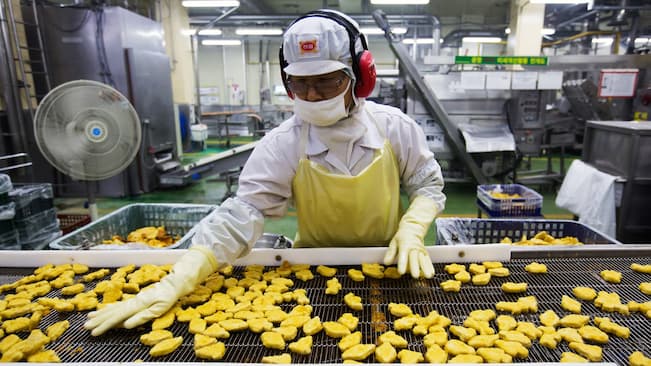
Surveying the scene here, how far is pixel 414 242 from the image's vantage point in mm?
1701

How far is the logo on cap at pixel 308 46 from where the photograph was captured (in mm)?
1570

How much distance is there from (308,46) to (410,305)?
1092mm

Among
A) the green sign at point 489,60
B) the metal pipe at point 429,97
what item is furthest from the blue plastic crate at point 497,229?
the green sign at point 489,60

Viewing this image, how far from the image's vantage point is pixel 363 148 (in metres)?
1.90

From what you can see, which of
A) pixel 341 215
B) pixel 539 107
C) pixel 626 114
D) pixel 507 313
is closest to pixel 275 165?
pixel 341 215

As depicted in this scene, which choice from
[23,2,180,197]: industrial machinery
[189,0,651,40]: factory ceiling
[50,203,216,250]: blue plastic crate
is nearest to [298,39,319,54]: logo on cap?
[50,203,216,250]: blue plastic crate

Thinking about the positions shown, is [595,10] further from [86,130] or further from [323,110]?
[86,130]

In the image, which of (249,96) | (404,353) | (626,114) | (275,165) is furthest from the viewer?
(249,96)

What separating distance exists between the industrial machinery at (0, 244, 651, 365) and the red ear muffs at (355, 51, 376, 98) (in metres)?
0.74

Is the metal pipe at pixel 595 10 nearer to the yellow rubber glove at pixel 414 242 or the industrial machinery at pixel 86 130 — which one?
the yellow rubber glove at pixel 414 242

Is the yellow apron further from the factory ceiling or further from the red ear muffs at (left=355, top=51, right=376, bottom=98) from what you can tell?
the factory ceiling

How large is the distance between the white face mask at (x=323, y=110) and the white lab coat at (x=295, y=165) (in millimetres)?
113

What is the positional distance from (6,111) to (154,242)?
4574 mm

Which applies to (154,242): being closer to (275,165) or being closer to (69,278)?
(69,278)
